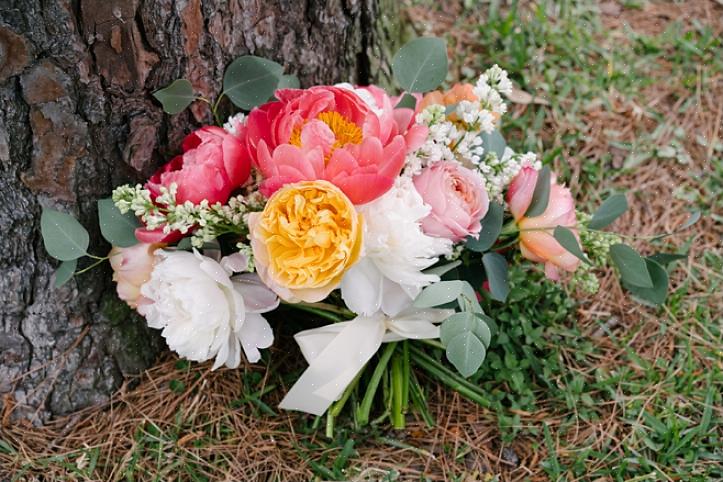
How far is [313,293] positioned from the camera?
47.4 inches

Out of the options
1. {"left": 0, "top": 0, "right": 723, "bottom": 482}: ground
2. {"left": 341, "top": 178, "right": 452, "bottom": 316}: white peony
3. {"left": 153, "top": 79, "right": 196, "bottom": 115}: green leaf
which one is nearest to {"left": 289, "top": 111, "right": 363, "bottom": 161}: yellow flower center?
{"left": 341, "top": 178, "right": 452, "bottom": 316}: white peony

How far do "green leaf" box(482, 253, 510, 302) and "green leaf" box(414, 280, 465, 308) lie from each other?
0.13 m

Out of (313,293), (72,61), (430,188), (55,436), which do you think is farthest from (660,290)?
(55,436)

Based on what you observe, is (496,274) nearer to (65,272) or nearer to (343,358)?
(343,358)

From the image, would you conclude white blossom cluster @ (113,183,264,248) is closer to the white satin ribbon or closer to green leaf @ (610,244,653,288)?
the white satin ribbon

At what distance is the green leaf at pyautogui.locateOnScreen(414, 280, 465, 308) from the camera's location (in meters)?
1.23

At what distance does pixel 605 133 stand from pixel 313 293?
1182 millimetres

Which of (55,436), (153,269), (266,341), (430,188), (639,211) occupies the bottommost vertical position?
(55,436)

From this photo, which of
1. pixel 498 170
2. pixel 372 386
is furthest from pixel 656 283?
pixel 372 386

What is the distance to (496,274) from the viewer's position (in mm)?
1387

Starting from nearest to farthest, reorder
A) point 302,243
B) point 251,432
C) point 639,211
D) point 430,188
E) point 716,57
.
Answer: point 302,243
point 430,188
point 251,432
point 639,211
point 716,57

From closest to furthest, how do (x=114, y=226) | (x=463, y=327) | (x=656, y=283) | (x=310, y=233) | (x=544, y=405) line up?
1. (x=310, y=233)
2. (x=463, y=327)
3. (x=114, y=226)
4. (x=656, y=283)
5. (x=544, y=405)

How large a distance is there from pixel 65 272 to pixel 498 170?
820mm

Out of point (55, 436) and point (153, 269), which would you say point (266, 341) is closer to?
point (153, 269)
